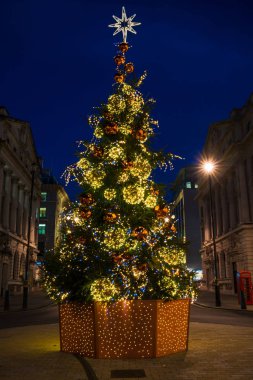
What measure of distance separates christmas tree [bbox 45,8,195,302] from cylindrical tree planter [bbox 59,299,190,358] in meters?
0.38

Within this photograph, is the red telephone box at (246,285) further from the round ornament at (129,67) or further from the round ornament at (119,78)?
the round ornament at (119,78)

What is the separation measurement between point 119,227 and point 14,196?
155 feet

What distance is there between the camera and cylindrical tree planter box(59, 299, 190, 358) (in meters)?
9.42

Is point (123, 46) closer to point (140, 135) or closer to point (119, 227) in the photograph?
point (140, 135)

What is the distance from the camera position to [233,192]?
52188 mm

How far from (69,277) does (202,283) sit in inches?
2654

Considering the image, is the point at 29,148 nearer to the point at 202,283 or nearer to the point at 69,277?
the point at 202,283

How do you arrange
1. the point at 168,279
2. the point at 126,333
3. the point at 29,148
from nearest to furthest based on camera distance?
1. the point at 126,333
2. the point at 168,279
3. the point at 29,148

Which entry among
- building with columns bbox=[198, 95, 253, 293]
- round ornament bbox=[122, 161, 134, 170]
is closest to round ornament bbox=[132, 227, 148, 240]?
round ornament bbox=[122, 161, 134, 170]

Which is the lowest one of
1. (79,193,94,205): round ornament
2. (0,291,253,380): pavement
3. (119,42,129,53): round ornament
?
(0,291,253,380): pavement

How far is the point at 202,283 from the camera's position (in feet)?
244

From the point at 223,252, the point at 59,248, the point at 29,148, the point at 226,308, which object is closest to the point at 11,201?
the point at 29,148

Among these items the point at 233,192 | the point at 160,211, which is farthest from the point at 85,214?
the point at 233,192

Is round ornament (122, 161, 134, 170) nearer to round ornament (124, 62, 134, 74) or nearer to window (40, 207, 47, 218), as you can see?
round ornament (124, 62, 134, 74)
